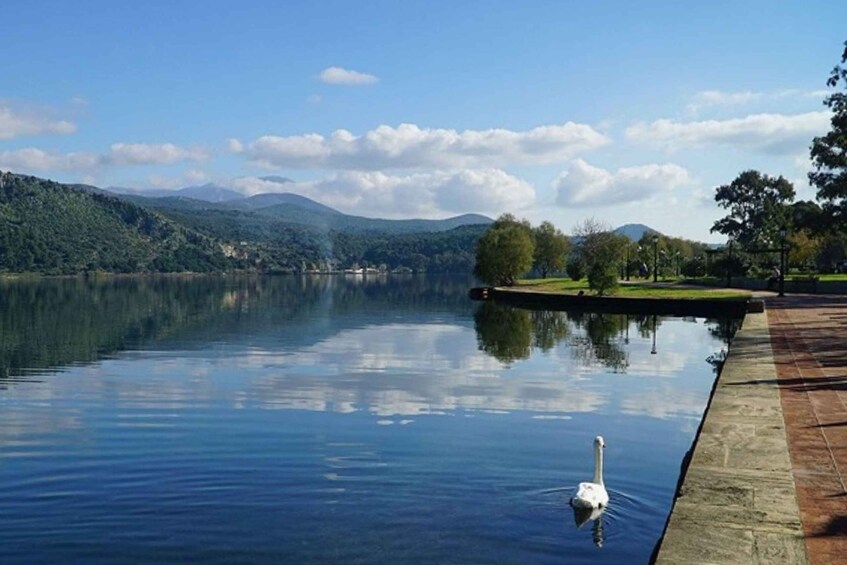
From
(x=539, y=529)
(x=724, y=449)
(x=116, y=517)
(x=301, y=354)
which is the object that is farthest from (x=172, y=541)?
(x=301, y=354)

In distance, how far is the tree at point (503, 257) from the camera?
10012cm

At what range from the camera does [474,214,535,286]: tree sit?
100 metres

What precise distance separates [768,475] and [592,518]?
11.6ft

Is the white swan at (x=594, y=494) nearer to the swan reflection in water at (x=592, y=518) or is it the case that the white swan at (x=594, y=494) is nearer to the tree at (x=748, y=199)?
the swan reflection in water at (x=592, y=518)

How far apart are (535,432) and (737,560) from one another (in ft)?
40.4

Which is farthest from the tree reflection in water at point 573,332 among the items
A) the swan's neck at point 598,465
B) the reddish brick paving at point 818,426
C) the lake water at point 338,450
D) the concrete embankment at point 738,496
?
the concrete embankment at point 738,496

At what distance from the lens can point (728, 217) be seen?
12638cm

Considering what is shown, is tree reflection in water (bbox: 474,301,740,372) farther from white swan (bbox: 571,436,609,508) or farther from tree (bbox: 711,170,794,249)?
tree (bbox: 711,170,794,249)

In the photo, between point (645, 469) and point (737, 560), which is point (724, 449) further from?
point (645, 469)

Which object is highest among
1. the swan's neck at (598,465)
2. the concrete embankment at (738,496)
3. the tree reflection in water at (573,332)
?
the concrete embankment at (738,496)

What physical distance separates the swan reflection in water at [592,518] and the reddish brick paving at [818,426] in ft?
9.15

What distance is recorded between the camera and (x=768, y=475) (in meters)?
9.11

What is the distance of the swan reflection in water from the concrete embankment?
6.34ft

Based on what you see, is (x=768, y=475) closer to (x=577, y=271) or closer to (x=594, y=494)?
(x=594, y=494)
